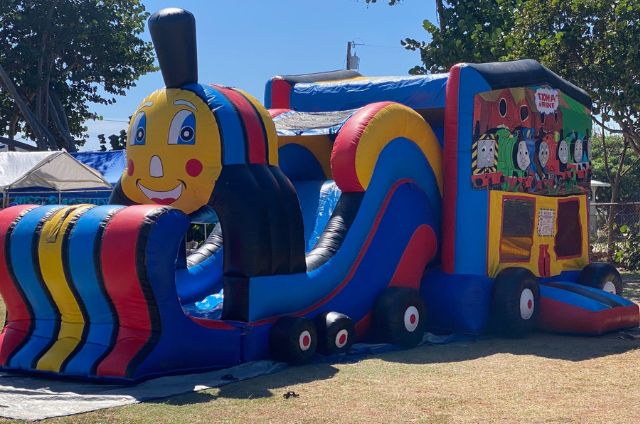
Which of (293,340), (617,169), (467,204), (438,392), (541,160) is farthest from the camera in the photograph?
(617,169)

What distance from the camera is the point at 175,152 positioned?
27.0ft

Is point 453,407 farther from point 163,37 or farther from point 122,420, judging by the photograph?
point 163,37

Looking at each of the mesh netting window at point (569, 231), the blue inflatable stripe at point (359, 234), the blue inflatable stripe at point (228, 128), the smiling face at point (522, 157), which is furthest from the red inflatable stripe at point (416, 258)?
the blue inflatable stripe at point (228, 128)

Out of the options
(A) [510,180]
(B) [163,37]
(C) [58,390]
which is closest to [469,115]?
(A) [510,180]

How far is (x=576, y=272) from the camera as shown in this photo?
11711mm

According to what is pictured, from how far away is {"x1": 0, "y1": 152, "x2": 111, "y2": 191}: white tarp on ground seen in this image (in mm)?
17297

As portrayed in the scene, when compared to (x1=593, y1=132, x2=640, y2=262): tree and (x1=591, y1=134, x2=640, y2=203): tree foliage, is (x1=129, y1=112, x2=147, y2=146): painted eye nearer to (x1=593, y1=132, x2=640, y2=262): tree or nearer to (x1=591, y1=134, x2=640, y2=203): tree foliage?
(x1=593, y1=132, x2=640, y2=262): tree

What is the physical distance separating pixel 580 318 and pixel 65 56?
22124 millimetres

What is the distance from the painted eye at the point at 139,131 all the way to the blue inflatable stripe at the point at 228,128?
586mm

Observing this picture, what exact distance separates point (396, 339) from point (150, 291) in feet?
9.33

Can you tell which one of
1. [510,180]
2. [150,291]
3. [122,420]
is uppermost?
[510,180]

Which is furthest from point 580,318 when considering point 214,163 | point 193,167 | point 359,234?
point 193,167

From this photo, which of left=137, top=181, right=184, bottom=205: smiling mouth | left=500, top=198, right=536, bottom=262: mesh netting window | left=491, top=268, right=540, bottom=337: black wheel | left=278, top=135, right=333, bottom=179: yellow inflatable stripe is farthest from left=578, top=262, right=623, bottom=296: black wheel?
left=137, top=181, right=184, bottom=205: smiling mouth

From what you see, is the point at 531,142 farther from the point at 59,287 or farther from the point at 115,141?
the point at 115,141
